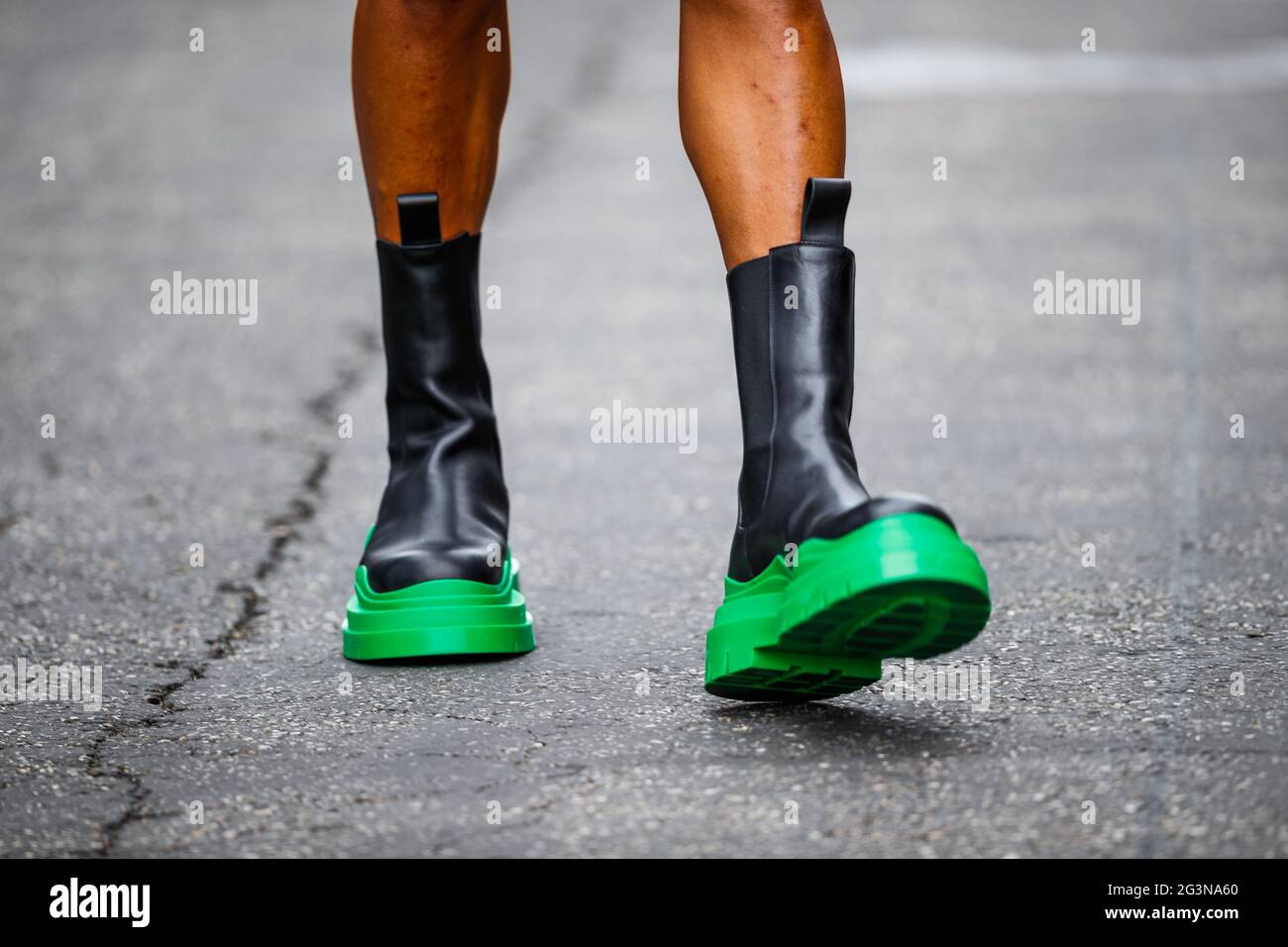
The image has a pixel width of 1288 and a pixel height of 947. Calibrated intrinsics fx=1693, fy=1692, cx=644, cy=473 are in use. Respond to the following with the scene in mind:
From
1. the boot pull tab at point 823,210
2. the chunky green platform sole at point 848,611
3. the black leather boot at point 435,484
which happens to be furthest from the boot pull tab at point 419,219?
the chunky green platform sole at point 848,611

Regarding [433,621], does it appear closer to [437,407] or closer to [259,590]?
[437,407]

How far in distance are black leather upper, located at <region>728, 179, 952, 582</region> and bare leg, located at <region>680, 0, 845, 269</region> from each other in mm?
29

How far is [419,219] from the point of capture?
6.52ft

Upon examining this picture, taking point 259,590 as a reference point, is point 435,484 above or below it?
above

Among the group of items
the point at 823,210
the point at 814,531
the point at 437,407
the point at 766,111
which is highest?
the point at 766,111

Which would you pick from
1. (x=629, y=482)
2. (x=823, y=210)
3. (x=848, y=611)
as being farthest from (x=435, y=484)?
(x=629, y=482)

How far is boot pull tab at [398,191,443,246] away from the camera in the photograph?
1977 mm

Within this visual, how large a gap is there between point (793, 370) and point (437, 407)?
0.51 meters

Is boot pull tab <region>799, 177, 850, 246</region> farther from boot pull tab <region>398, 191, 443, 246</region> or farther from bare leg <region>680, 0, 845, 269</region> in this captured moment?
boot pull tab <region>398, 191, 443, 246</region>

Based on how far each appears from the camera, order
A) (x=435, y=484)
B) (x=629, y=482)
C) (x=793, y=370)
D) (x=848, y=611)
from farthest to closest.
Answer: (x=629, y=482), (x=435, y=484), (x=793, y=370), (x=848, y=611)

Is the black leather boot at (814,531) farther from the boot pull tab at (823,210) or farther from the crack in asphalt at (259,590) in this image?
the crack in asphalt at (259,590)

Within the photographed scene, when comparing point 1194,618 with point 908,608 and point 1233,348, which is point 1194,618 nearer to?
point 908,608

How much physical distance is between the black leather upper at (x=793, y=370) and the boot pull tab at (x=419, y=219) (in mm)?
407

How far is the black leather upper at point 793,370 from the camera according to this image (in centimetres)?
168
